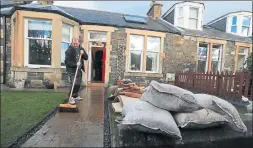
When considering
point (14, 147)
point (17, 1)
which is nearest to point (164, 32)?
point (17, 1)

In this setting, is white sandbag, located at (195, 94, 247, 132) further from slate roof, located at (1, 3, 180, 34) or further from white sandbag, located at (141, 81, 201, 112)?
slate roof, located at (1, 3, 180, 34)

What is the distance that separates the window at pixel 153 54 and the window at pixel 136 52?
43cm

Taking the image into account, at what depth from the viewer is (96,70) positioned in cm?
1115

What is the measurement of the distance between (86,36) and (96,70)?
2.28 metres

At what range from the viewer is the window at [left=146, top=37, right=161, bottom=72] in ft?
35.6

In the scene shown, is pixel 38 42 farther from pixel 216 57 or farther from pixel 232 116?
pixel 216 57

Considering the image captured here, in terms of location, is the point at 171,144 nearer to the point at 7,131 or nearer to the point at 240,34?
the point at 7,131

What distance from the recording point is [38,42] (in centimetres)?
820

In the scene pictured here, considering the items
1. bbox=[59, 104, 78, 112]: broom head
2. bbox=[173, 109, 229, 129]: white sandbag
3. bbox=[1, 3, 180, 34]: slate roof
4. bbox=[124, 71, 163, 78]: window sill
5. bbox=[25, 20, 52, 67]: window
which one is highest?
bbox=[1, 3, 180, 34]: slate roof

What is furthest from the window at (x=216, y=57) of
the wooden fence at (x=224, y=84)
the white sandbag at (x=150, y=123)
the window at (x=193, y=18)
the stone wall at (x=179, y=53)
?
the white sandbag at (x=150, y=123)

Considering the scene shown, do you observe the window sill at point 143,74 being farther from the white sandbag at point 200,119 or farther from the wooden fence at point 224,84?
the white sandbag at point 200,119

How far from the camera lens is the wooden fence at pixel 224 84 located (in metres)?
5.89

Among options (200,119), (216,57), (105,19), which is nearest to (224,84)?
(200,119)

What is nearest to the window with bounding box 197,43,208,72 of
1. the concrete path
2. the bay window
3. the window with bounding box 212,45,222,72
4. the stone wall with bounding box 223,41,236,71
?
the window with bounding box 212,45,222,72
